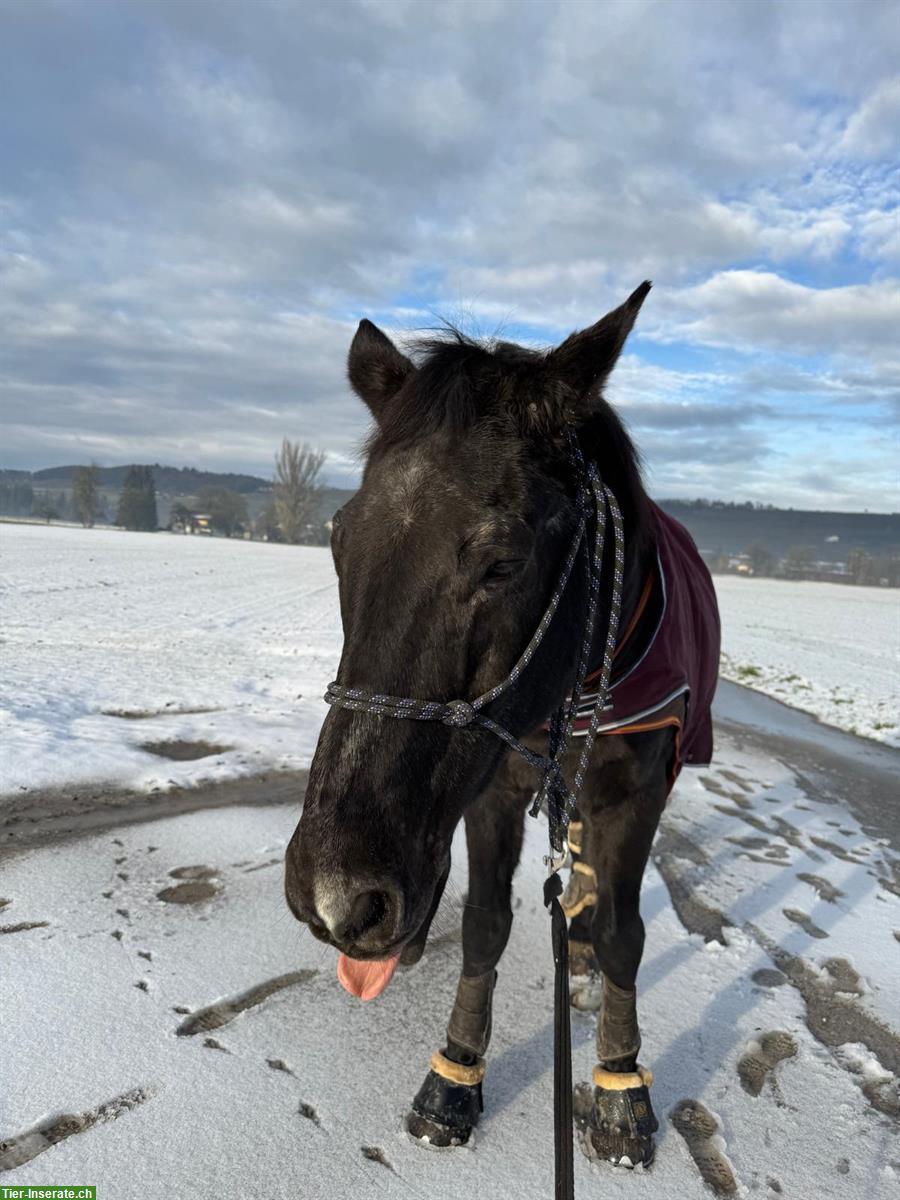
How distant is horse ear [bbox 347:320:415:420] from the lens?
2572 mm

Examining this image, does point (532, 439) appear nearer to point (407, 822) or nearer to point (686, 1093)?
point (407, 822)

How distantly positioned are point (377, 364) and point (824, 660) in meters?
20.6

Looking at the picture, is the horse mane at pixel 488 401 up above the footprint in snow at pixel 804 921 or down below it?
above

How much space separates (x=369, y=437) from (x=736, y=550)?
103308mm

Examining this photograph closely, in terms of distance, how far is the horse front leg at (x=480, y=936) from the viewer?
268 centimetres

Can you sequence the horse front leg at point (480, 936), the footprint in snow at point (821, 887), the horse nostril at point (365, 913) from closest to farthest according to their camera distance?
the horse nostril at point (365, 913) → the horse front leg at point (480, 936) → the footprint in snow at point (821, 887)

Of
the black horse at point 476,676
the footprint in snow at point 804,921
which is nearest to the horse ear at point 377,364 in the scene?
the black horse at point 476,676

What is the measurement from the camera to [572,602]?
82.2 inches

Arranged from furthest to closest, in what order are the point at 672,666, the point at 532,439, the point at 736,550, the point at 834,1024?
the point at 736,550
the point at 834,1024
the point at 672,666
the point at 532,439

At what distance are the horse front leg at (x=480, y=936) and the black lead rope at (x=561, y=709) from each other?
1.94 feet

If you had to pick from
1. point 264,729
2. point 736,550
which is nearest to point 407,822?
point 264,729

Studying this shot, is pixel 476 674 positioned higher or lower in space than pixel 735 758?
higher

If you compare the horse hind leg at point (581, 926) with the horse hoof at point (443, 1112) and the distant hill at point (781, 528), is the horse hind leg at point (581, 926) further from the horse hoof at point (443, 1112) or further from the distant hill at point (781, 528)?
the distant hill at point (781, 528)

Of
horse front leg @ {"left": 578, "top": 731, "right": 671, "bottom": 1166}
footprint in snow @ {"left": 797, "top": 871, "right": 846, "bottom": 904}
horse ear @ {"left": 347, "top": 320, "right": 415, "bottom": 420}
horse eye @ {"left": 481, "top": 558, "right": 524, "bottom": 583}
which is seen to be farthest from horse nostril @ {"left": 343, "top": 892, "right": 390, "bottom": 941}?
footprint in snow @ {"left": 797, "top": 871, "right": 846, "bottom": 904}
